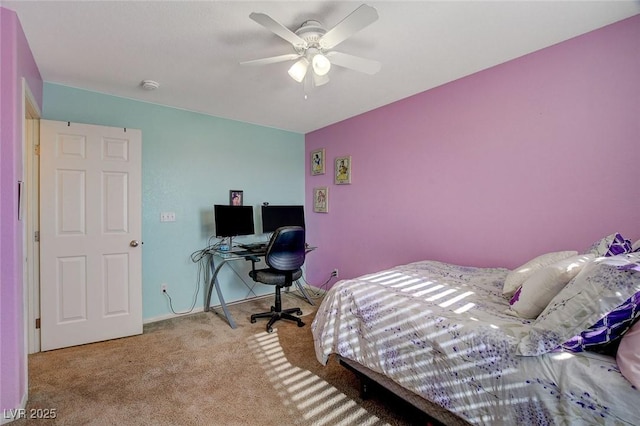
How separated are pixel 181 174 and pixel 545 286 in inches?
136

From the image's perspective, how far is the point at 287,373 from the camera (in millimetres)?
2129

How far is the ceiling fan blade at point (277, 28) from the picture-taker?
1.42 m

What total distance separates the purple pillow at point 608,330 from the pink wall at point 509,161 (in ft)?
3.72

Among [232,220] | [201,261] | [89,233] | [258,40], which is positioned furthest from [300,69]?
[201,261]

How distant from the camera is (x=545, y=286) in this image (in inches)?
53.6

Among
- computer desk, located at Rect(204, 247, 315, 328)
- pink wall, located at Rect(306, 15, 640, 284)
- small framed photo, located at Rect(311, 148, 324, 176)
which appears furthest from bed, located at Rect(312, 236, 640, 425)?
small framed photo, located at Rect(311, 148, 324, 176)

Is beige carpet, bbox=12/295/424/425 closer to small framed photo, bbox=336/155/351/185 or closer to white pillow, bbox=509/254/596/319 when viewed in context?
white pillow, bbox=509/254/596/319

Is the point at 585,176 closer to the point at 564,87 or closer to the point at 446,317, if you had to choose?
the point at 564,87

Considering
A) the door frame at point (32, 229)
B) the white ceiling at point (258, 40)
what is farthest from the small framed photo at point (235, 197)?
the door frame at point (32, 229)

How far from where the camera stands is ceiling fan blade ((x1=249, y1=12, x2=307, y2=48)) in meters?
1.42

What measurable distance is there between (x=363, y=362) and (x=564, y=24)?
248 centimetres

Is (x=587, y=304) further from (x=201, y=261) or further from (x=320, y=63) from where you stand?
(x=201, y=261)

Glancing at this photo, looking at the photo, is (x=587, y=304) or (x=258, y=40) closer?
(x=587, y=304)

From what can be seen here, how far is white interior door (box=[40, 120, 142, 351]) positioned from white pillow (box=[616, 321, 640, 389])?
3.39 m
